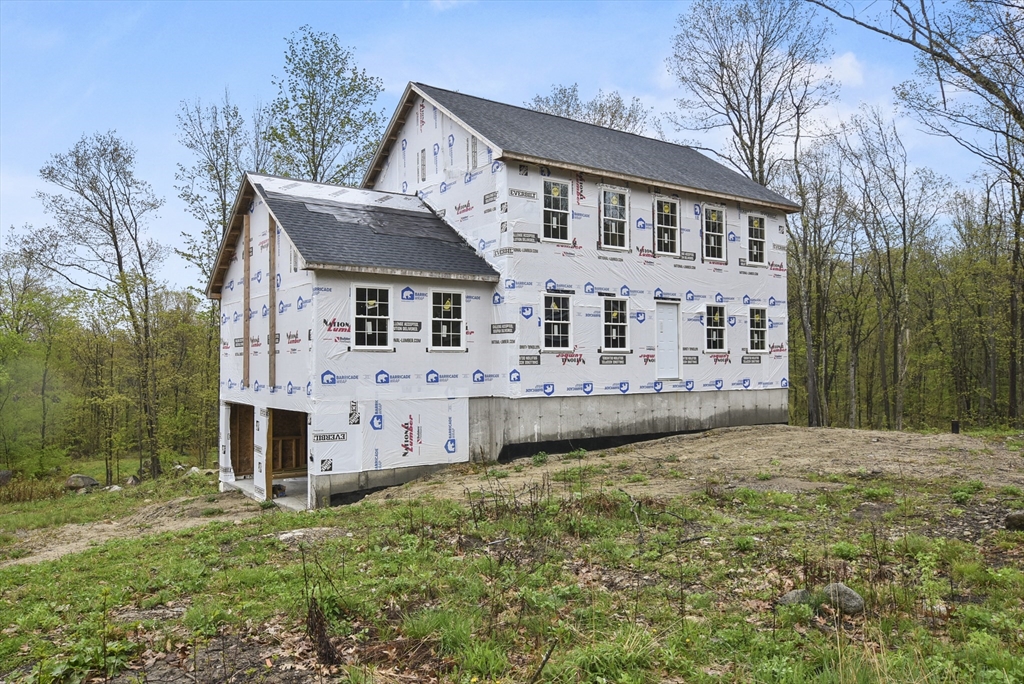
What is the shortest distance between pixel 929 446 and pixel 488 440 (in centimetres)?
1061

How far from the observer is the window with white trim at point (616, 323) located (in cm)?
1905

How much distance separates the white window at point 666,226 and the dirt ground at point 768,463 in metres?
5.78

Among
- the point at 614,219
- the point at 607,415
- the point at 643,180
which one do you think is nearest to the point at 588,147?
the point at 643,180

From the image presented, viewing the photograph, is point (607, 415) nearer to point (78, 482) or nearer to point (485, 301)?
point (485, 301)

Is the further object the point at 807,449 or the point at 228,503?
the point at 228,503

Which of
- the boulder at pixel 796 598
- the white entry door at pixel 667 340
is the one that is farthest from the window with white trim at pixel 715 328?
the boulder at pixel 796 598

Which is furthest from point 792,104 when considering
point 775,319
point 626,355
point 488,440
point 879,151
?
point 488,440

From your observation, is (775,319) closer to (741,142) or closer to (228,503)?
(741,142)

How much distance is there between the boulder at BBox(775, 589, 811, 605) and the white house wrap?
1100 cm

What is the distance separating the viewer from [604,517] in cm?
980

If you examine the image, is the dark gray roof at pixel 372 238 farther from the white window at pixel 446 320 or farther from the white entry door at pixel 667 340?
the white entry door at pixel 667 340

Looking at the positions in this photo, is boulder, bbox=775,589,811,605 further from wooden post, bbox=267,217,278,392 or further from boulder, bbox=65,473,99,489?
boulder, bbox=65,473,99,489

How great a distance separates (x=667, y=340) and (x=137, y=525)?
14868 millimetres

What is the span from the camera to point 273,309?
17.6 m
